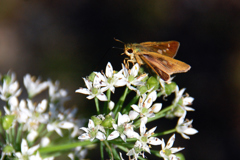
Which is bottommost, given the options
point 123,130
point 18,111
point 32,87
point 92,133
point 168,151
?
point 168,151

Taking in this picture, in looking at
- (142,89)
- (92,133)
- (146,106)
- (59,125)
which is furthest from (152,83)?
(59,125)

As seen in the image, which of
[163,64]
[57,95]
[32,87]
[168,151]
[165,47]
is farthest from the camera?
[57,95]

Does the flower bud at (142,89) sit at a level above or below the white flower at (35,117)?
below

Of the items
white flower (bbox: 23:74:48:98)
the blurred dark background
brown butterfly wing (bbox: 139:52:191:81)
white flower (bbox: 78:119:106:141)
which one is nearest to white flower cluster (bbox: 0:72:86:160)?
white flower (bbox: 23:74:48:98)

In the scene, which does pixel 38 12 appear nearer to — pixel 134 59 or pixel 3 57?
pixel 3 57

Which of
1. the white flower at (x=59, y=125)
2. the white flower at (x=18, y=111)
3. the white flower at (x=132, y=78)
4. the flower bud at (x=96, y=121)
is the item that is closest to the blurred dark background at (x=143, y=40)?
the white flower at (x=59, y=125)

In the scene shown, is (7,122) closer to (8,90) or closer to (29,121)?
(29,121)

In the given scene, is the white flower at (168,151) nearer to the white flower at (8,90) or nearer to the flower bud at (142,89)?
the flower bud at (142,89)
